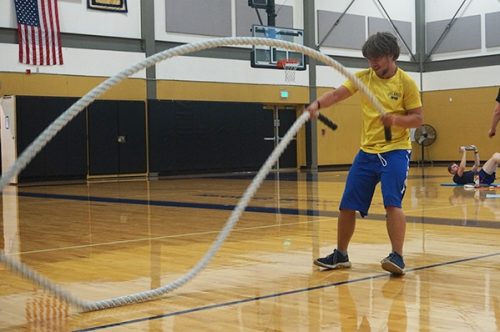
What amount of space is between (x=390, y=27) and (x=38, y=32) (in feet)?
46.0

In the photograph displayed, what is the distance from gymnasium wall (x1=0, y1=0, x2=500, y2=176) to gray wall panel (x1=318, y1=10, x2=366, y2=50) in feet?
0.12

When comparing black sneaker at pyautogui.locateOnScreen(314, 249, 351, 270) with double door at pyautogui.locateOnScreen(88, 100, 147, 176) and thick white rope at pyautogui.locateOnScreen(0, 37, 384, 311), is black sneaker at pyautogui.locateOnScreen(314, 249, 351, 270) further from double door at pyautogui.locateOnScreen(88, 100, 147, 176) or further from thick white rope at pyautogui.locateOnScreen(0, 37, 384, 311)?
double door at pyautogui.locateOnScreen(88, 100, 147, 176)

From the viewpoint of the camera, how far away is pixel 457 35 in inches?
1096

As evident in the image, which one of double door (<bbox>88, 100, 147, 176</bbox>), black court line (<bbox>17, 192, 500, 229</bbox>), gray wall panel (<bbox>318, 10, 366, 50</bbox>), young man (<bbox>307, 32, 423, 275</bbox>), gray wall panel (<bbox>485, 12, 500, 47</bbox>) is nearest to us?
young man (<bbox>307, 32, 423, 275</bbox>)

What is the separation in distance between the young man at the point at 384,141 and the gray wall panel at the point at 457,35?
23.5 metres

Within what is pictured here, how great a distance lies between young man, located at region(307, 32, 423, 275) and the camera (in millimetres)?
5098

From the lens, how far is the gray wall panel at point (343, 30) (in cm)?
2594

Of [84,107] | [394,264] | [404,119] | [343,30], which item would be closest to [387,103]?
[404,119]

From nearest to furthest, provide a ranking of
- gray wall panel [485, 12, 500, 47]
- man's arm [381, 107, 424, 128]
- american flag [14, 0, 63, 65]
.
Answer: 1. man's arm [381, 107, 424, 128]
2. american flag [14, 0, 63, 65]
3. gray wall panel [485, 12, 500, 47]

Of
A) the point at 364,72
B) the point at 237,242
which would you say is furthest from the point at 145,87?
the point at 364,72

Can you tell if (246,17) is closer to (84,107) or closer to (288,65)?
A: (288,65)

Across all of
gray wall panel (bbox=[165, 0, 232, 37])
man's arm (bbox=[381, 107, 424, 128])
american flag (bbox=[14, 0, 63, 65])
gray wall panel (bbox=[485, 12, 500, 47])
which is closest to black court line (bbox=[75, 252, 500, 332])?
man's arm (bbox=[381, 107, 424, 128])

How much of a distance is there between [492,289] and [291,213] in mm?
5299

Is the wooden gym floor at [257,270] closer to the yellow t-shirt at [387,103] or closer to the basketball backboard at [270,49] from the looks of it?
the yellow t-shirt at [387,103]
